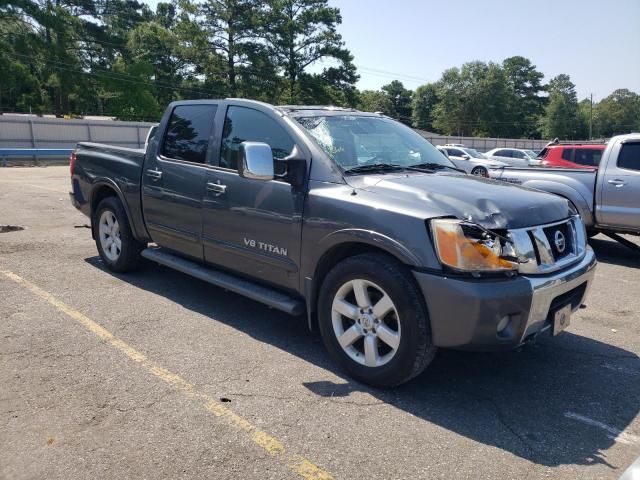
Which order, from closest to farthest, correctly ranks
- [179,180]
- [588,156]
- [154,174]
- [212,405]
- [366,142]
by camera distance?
[212,405]
[366,142]
[179,180]
[154,174]
[588,156]

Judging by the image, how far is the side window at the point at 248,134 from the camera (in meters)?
4.23

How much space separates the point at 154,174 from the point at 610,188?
6336 mm

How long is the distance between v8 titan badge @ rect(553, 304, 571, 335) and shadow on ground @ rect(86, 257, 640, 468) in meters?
0.46

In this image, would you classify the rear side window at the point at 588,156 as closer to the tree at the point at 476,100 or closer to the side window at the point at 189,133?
the side window at the point at 189,133

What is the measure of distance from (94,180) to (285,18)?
4230cm

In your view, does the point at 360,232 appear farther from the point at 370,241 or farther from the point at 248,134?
the point at 248,134

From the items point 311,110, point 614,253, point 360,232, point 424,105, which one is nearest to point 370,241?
point 360,232

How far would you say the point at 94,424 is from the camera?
9.99 feet

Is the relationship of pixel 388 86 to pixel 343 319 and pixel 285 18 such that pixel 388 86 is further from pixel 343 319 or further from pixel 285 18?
pixel 343 319

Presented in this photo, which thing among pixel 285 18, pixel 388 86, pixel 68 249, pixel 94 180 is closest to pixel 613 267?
pixel 94 180

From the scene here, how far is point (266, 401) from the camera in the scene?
3.34 meters

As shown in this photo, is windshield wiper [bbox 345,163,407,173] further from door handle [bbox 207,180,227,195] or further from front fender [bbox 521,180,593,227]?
front fender [bbox 521,180,593,227]

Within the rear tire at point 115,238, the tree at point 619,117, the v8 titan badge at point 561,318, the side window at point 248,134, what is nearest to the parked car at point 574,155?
the v8 titan badge at point 561,318

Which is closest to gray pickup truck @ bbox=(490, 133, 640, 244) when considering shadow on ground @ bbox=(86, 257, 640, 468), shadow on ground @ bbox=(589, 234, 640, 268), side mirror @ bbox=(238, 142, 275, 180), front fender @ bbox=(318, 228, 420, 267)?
shadow on ground @ bbox=(589, 234, 640, 268)
